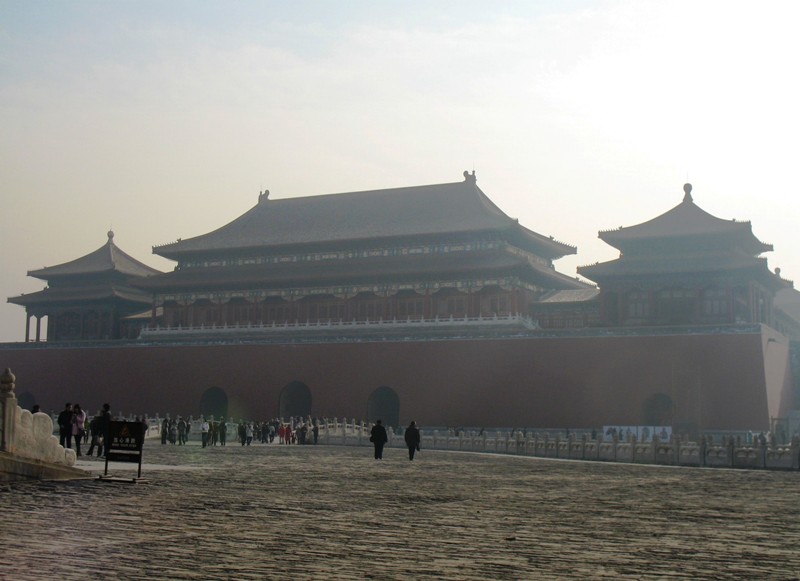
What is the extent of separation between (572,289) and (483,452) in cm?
1487

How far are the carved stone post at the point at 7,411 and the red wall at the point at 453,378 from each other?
26335mm

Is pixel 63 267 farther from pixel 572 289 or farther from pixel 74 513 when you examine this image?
pixel 74 513

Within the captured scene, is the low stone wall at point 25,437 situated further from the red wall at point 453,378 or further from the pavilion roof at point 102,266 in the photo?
the pavilion roof at point 102,266

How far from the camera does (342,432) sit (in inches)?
1500

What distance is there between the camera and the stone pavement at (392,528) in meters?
7.55

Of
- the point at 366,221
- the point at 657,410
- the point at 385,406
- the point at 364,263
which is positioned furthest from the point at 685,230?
the point at 366,221

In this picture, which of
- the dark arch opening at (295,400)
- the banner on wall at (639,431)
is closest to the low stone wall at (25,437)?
the banner on wall at (639,431)

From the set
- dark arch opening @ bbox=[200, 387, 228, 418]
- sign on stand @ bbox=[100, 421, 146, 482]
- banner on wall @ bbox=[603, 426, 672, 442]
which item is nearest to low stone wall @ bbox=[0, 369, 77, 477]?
sign on stand @ bbox=[100, 421, 146, 482]

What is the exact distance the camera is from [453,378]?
40656mm

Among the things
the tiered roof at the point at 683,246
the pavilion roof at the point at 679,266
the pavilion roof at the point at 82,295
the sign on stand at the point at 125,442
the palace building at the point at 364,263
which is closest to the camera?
the sign on stand at the point at 125,442

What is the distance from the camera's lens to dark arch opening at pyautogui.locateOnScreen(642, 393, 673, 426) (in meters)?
37.3

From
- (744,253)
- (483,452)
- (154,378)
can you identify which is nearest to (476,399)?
(483,452)

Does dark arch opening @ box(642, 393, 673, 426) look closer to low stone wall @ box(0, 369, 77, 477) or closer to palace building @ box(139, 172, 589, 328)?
palace building @ box(139, 172, 589, 328)

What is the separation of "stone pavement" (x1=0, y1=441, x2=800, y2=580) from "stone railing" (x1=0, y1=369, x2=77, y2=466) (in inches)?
29.4
